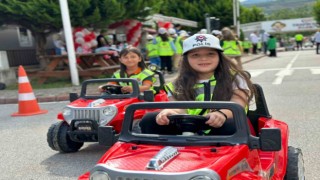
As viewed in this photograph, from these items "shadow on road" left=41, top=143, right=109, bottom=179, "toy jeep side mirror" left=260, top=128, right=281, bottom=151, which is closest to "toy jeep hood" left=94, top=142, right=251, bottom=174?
"toy jeep side mirror" left=260, top=128, right=281, bottom=151

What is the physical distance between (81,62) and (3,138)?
870 centimetres

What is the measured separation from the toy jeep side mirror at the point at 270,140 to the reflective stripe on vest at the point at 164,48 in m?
12.8

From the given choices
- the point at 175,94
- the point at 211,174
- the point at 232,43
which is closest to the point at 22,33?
the point at 232,43

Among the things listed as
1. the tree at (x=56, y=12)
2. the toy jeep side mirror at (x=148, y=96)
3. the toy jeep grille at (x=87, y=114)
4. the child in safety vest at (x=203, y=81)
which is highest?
the tree at (x=56, y=12)

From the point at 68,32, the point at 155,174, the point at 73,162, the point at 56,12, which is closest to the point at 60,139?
the point at 73,162

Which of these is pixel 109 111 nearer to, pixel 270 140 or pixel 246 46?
pixel 270 140

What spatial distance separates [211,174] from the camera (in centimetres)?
221

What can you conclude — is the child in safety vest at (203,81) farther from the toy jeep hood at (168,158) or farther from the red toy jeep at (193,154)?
the toy jeep hood at (168,158)

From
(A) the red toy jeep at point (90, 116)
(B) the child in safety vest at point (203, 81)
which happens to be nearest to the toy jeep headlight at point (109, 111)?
(A) the red toy jeep at point (90, 116)

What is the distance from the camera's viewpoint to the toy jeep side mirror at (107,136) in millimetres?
2963

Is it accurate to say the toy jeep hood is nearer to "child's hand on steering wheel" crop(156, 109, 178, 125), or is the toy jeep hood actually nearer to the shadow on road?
"child's hand on steering wheel" crop(156, 109, 178, 125)

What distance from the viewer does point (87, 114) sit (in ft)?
16.8

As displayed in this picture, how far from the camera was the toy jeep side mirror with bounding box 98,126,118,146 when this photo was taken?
296 cm

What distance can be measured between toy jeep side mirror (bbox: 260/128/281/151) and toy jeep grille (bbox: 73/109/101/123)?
2845mm
